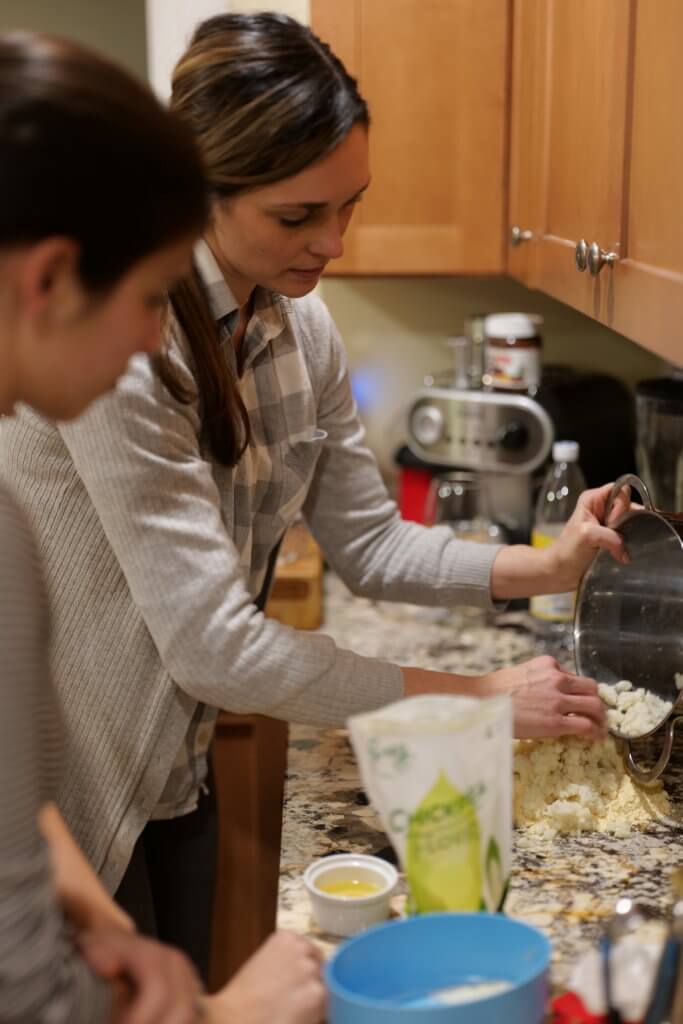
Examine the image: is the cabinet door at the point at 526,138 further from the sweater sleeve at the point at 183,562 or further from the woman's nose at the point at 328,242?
the sweater sleeve at the point at 183,562

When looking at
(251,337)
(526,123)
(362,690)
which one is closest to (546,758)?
(362,690)

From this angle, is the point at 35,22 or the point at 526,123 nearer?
the point at 526,123

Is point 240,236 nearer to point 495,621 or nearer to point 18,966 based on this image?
point 18,966

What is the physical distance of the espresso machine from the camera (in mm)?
2219

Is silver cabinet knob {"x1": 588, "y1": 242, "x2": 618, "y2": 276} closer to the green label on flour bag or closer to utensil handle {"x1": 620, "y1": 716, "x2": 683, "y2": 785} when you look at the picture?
utensil handle {"x1": 620, "y1": 716, "x2": 683, "y2": 785}

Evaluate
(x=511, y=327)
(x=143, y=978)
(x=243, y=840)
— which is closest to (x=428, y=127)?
(x=511, y=327)

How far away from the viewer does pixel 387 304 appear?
2.66 metres

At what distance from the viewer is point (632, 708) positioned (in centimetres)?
140

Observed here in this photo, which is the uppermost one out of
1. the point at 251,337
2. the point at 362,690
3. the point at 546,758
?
the point at 251,337

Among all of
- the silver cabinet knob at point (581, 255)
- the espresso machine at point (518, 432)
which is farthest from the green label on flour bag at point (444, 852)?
the espresso machine at point (518, 432)

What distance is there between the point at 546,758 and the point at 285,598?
846 mm

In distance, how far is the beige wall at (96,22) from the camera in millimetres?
2889

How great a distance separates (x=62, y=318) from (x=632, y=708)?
842mm

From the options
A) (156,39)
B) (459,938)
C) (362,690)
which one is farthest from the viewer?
(156,39)
